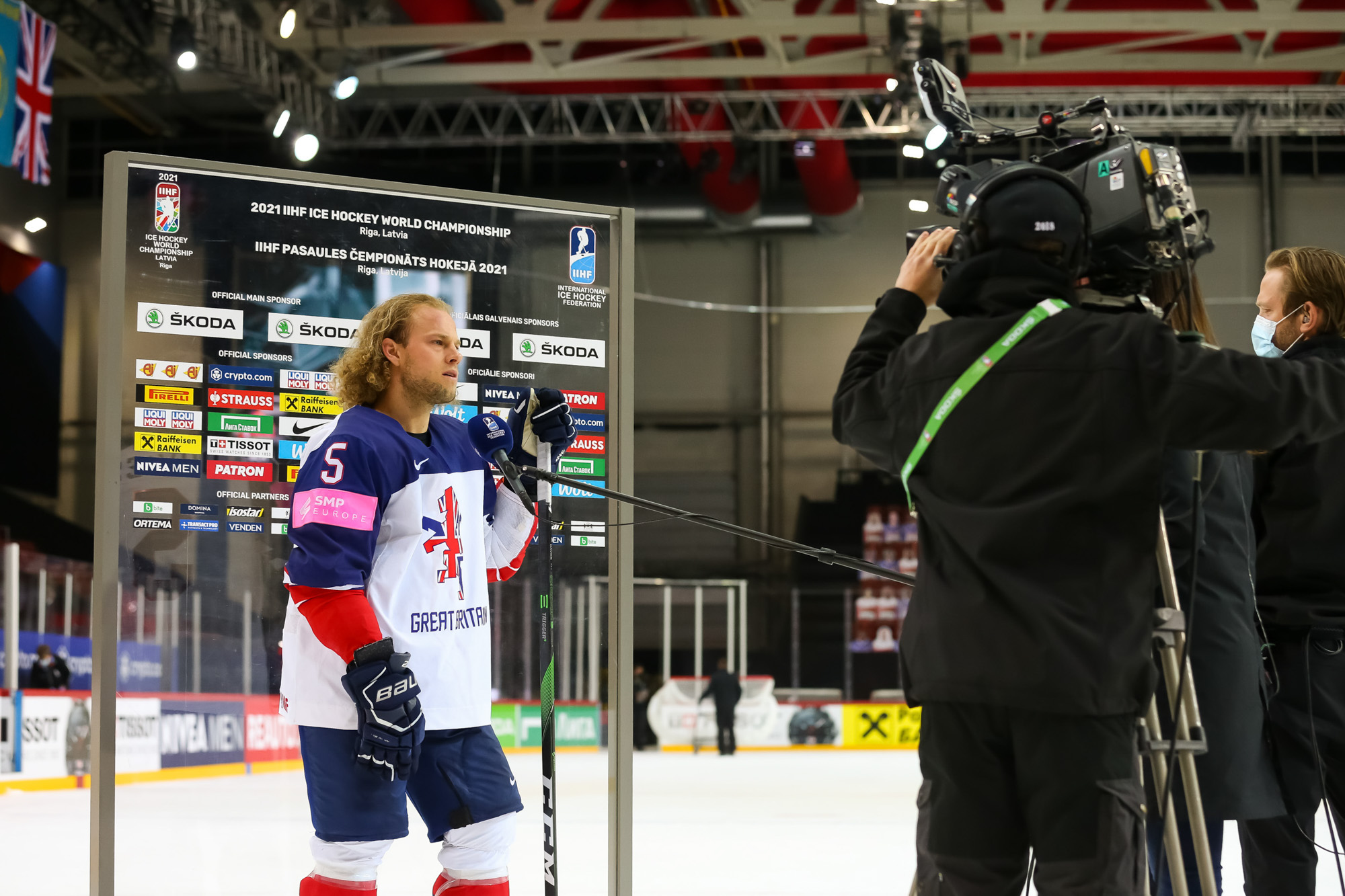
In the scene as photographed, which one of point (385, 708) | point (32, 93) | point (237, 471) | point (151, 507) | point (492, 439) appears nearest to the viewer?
point (385, 708)

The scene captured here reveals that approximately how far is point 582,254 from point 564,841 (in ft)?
5.71

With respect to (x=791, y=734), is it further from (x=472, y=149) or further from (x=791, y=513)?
(x=472, y=149)

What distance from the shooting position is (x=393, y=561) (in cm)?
294

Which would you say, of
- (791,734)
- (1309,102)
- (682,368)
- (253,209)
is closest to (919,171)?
(682,368)

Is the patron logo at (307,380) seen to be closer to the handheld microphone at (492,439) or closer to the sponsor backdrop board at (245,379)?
the sponsor backdrop board at (245,379)

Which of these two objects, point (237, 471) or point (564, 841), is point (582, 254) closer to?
point (237, 471)

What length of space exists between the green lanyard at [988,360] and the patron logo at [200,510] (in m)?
2.24

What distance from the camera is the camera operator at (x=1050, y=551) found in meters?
1.88

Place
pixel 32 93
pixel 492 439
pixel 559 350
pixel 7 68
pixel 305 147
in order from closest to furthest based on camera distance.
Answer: pixel 492 439 → pixel 559 350 → pixel 7 68 → pixel 32 93 → pixel 305 147

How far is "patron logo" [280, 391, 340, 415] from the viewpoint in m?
3.67

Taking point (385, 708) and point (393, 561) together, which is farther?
point (393, 561)

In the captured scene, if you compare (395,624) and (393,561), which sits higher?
(393,561)

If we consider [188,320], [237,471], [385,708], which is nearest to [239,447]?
[237,471]

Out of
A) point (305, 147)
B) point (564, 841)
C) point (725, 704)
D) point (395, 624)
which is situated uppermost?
point (305, 147)
